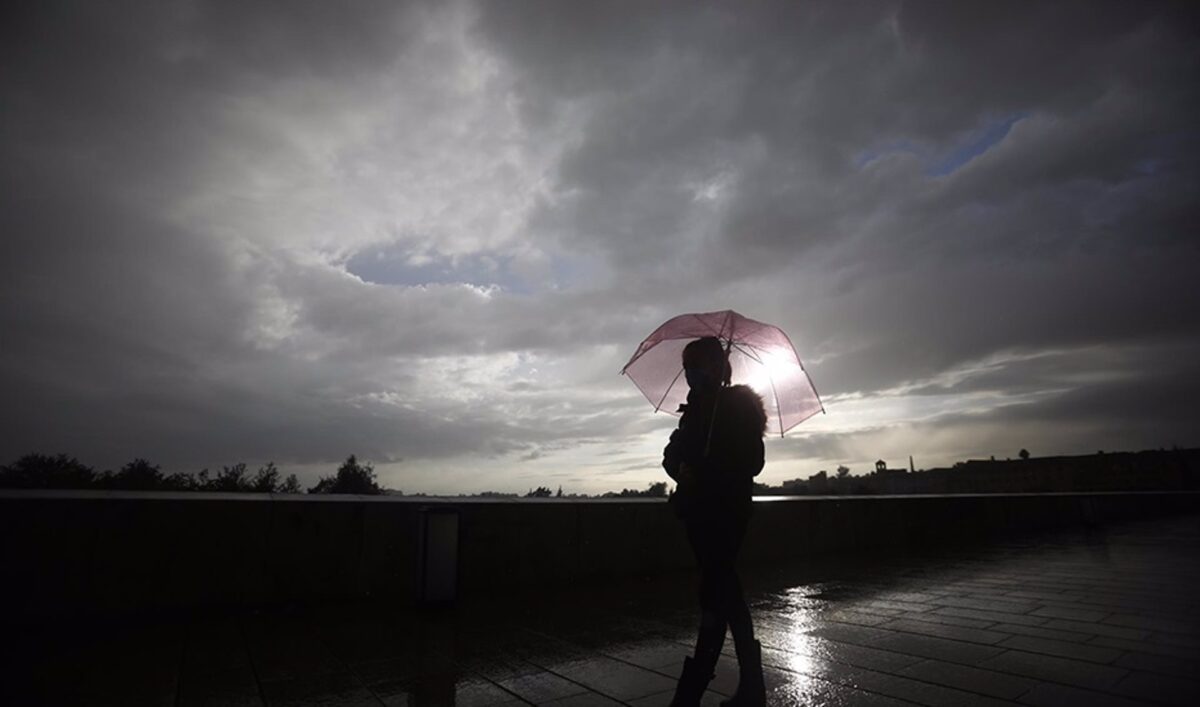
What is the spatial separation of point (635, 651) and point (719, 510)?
1.94 meters

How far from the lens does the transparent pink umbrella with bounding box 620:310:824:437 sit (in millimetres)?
3990

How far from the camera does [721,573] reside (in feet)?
9.50

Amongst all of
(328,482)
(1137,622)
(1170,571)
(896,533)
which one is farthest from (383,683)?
(328,482)

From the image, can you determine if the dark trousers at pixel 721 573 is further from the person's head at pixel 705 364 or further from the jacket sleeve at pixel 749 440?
the person's head at pixel 705 364

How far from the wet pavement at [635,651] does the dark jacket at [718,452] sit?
122cm

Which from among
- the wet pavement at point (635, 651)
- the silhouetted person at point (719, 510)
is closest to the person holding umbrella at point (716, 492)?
the silhouetted person at point (719, 510)

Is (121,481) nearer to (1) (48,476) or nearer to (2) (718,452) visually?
(1) (48,476)

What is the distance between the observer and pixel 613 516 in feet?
25.3

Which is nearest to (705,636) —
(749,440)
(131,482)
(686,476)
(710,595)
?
(710,595)

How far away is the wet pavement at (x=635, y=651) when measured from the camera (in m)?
3.21

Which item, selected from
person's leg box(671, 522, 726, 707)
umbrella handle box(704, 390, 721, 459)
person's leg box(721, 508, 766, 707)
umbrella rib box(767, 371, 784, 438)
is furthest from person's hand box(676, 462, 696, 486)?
umbrella rib box(767, 371, 784, 438)

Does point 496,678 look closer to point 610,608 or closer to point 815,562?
point 610,608

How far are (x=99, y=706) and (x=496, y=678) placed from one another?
220 centimetres

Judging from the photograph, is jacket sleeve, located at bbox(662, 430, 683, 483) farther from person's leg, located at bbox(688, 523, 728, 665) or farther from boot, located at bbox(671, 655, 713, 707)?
boot, located at bbox(671, 655, 713, 707)
